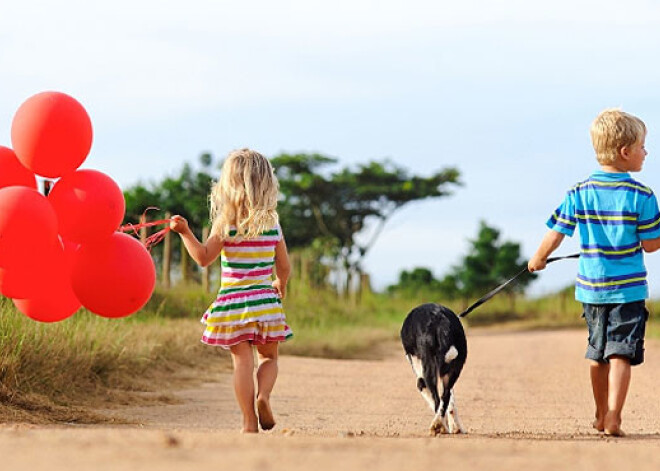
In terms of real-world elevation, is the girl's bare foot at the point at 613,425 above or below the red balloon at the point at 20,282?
below

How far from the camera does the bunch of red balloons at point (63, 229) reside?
549 cm

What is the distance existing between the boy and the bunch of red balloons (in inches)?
98.2

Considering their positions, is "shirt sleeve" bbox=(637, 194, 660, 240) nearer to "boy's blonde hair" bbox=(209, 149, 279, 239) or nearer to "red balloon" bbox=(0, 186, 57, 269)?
"boy's blonde hair" bbox=(209, 149, 279, 239)

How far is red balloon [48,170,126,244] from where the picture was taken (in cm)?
557

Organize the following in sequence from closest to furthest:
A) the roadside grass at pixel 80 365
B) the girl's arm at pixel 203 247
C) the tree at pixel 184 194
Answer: the girl's arm at pixel 203 247 → the roadside grass at pixel 80 365 → the tree at pixel 184 194

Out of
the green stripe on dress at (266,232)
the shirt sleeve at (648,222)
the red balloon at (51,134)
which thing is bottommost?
the green stripe on dress at (266,232)

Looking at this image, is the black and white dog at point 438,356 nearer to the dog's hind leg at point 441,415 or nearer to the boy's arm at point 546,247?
the dog's hind leg at point 441,415

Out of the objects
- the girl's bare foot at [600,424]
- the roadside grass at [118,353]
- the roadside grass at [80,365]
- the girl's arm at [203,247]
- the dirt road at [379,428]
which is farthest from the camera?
the roadside grass at [118,353]

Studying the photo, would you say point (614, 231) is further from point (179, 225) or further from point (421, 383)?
point (179, 225)

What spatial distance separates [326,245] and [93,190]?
2954 cm

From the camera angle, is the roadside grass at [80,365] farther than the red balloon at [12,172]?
Yes

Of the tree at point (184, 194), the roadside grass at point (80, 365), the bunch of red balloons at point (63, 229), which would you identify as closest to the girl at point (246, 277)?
the bunch of red balloons at point (63, 229)

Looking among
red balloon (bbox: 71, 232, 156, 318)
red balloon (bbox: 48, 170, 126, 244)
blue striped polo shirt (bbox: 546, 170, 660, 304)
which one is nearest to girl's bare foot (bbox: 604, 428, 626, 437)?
blue striped polo shirt (bbox: 546, 170, 660, 304)

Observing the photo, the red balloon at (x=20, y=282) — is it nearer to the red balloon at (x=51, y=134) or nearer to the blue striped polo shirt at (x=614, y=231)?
the red balloon at (x=51, y=134)
